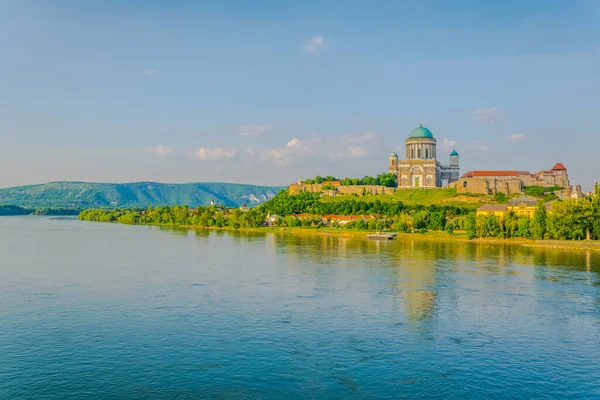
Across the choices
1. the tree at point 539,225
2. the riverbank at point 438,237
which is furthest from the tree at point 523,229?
the riverbank at point 438,237

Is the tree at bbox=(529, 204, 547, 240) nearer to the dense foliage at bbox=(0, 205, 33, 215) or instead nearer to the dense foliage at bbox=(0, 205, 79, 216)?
the dense foliage at bbox=(0, 205, 79, 216)

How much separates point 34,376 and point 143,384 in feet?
9.10

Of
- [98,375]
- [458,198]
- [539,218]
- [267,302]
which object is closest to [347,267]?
[267,302]

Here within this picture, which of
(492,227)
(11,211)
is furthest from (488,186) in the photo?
(11,211)

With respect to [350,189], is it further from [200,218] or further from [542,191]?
[542,191]

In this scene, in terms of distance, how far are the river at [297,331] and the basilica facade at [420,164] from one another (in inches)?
2308

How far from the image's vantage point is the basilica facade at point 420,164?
90250mm

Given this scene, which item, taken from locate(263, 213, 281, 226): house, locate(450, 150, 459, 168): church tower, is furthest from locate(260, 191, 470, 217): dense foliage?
locate(450, 150, 459, 168): church tower

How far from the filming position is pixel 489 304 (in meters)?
21.5

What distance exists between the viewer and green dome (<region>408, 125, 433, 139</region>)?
301ft

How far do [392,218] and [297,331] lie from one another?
51.7 meters

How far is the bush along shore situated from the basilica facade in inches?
438

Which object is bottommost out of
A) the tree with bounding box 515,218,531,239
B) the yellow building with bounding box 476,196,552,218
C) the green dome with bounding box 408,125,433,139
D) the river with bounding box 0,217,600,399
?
the river with bounding box 0,217,600,399

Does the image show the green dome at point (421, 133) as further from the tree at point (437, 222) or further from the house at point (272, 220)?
the tree at point (437, 222)
